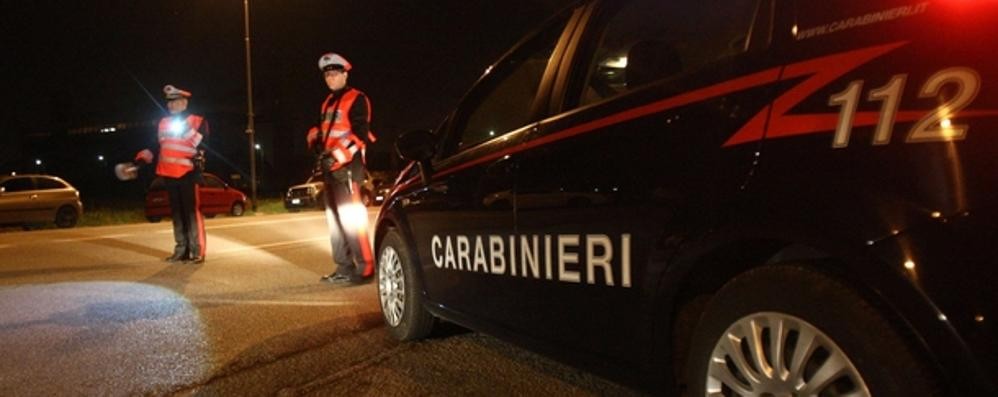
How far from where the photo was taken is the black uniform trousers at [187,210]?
7602 millimetres

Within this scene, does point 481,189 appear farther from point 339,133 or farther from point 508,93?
point 339,133

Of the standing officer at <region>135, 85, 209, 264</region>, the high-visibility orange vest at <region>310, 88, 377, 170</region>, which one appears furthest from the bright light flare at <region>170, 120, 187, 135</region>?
the high-visibility orange vest at <region>310, 88, 377, 170</region>

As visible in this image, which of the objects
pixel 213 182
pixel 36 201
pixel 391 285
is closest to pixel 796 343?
pixel 391 285

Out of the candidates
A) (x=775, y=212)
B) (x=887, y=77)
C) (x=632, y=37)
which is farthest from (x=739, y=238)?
(x=632, y=37)

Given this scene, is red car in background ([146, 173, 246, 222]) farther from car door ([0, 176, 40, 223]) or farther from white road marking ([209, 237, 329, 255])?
white road marking ([209, 237, 329, 255])

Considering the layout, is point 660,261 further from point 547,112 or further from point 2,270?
point 2,270

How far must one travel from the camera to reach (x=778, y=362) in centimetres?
184

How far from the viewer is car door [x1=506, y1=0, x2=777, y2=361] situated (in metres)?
2.01

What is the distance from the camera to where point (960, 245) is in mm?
1461

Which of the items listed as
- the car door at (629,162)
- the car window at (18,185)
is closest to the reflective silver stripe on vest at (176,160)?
the car door at (629,162)

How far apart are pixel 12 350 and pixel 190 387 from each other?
1.47 metres

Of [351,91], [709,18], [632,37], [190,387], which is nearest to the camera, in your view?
[709,18]

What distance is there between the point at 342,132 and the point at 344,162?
25cm

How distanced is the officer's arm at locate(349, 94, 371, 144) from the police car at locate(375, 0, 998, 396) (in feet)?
9.92
